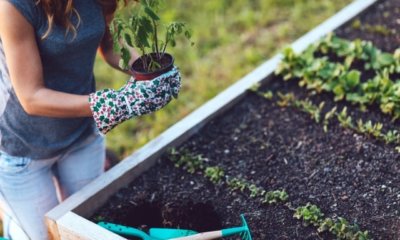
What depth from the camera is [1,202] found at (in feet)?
8.93

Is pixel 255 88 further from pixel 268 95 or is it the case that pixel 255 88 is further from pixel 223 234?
pixel 223 234

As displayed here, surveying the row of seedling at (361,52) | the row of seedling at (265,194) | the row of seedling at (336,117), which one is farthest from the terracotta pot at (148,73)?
the row of seedling at (361,52)

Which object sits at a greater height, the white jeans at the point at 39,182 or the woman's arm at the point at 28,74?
the woman's arm at the point at 28,74

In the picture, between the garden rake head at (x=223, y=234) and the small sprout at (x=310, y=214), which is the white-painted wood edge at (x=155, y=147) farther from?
the small sprout at (x=310, y=214)

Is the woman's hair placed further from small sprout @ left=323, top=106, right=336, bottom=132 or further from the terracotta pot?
small sprout @ left=323, top=106, right=336, bottom=132

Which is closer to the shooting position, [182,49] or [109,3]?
[109,3]

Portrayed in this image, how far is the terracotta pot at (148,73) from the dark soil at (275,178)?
24.5 inches

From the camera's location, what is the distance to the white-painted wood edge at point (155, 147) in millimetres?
2627

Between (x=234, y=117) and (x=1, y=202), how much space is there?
1140mm

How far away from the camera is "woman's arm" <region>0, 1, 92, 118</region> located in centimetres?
215

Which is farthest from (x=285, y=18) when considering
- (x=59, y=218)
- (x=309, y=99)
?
(x=59, y=218)

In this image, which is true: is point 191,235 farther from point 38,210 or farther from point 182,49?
point 182,49

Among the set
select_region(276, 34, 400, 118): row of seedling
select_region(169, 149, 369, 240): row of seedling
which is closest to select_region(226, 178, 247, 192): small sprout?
select_region(169, 149, 369, 240): row of seedling

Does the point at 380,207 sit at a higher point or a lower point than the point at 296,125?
lower
